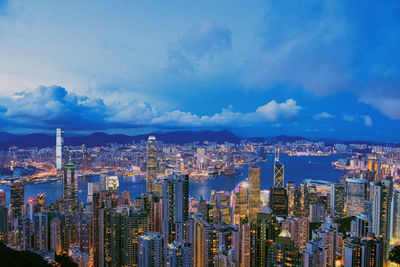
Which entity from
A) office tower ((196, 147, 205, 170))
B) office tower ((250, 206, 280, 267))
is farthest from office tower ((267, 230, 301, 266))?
office tower ((196, 147, 205, 170))

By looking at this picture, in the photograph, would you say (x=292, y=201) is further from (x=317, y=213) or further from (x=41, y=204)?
(x=41, y=204)

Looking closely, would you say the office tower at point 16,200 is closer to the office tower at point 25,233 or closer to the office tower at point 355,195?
the office tower at point 25,233

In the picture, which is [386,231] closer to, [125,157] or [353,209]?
[353,209]

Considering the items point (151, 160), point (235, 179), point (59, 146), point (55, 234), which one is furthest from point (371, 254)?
point (59, 146)

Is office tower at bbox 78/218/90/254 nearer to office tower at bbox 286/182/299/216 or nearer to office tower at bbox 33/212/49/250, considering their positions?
office tower at bbox 33/212/49/250

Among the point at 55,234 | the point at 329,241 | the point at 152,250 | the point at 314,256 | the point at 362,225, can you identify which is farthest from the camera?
the point at 362,225

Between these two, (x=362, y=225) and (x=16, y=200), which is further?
(x=16, y=200)
